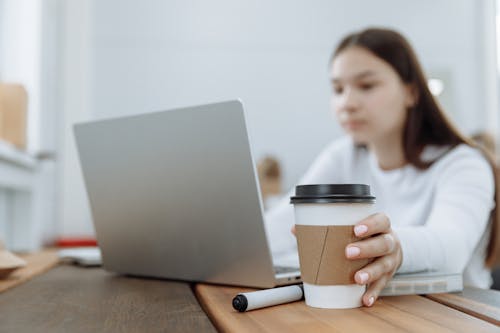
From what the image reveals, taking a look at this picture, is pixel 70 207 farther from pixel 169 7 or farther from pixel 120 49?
pixel 169 7

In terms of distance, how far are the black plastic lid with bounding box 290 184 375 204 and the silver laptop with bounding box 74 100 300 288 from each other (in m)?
0.10

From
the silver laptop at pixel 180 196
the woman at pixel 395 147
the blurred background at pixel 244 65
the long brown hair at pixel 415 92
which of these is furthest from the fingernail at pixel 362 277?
the blurred background at pixel 244 65

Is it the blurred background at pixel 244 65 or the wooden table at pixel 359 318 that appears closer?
the wooden table at pixel 359 318

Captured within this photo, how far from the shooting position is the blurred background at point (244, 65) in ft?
7.63

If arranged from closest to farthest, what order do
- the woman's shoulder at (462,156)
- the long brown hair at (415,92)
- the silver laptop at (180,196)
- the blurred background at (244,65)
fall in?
the silver laptop at (180,196) → the woman's shoulder at (462,156) → the long brown hair at (415,92) → the blurred background at (244,65)

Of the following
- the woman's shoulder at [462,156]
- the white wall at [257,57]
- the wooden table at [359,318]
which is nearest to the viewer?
the wooden table at [359,318]

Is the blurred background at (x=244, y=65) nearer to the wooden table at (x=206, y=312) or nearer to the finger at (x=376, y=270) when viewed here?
the wooden table at (x=206, y=312)

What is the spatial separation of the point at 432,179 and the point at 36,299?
0.90 meters

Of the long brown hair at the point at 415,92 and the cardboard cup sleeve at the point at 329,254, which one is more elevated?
the long brown hair at the point at 415,92

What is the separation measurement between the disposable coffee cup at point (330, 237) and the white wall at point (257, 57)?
1.97 metres

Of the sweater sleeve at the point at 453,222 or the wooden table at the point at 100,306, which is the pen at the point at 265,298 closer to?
the wooden table at the point at 100,306

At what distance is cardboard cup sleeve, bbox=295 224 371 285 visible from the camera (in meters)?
0.53

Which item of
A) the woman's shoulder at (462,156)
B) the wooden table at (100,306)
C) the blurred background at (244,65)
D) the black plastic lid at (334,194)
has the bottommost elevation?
the wooden table at (100,306)

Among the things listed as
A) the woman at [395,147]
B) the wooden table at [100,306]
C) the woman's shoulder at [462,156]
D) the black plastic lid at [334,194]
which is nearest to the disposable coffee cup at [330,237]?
the black plastic lid at [334,194]
